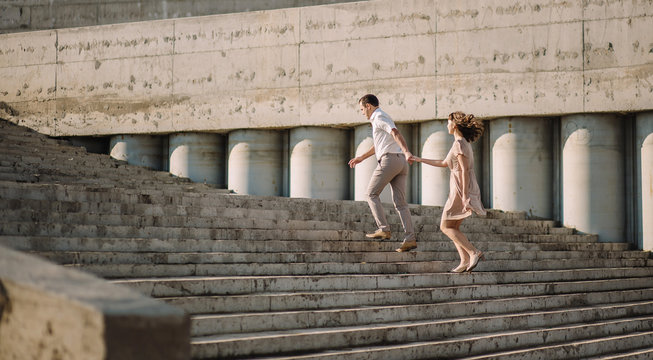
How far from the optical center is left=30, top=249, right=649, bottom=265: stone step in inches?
267

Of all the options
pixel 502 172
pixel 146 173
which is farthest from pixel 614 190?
→ pixel 146 173

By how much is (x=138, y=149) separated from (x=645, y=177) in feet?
27.6

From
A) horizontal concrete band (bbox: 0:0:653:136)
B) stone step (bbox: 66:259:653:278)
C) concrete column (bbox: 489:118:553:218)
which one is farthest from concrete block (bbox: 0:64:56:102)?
stone step (bbox: 66:259:653:278)

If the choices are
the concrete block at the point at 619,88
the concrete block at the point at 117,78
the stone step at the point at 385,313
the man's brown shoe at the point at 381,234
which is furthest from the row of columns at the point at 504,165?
the man's brown shoe at the point at 381,234

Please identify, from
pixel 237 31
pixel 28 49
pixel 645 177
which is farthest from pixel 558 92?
pixel 28 49

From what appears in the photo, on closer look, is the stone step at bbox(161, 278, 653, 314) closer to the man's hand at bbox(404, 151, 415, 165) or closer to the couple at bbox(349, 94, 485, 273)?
the couple at bbox(349, 94, 485, 273)

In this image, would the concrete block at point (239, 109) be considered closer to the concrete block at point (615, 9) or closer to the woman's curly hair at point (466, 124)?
the concrete block at point (615, 9)

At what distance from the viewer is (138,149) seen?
1577 cm

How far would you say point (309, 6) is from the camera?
49.6ft

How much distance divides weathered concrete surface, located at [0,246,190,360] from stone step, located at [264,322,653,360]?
2174 millimetres

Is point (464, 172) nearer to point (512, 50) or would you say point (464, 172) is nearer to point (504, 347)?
point (504, 347)

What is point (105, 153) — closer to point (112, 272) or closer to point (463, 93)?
point (463, 93)

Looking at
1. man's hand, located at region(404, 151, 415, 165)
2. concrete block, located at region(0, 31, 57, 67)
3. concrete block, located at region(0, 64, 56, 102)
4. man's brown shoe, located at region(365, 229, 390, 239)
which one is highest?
concrete block, located at region(0, 31, 57, 67)

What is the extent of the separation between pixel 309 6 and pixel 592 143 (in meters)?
5.17
